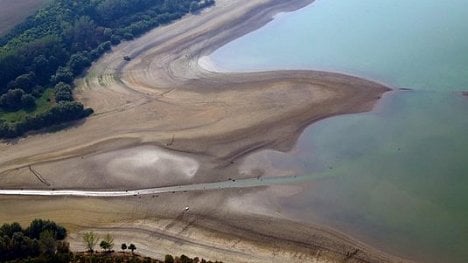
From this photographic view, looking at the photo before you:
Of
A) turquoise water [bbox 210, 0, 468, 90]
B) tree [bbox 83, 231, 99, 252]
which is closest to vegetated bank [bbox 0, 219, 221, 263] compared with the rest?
tree [bbox 83, 231, 99, 252]

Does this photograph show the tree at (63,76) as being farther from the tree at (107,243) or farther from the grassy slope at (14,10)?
the tree at (107,243)

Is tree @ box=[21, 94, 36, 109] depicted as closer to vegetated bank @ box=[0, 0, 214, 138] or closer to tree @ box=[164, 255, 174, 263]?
vegetated bank @ box=[0, 0, 214, 138]

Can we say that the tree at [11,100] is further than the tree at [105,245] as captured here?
Yes

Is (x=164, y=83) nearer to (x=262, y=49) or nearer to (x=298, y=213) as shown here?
(x=262, y=49)

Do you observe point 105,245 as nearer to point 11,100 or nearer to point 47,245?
point 47,245

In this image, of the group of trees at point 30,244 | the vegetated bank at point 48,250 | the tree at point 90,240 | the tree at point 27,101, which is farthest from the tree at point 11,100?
the tree at point 90,240

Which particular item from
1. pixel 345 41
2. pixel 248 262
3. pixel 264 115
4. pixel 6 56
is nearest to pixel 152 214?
pixel 248 262
